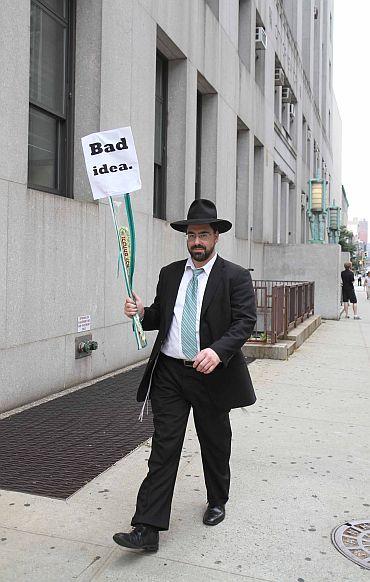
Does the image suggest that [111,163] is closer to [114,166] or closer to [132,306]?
[114,166]

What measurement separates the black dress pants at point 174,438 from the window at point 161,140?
25.6 ft

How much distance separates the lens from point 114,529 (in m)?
3.80

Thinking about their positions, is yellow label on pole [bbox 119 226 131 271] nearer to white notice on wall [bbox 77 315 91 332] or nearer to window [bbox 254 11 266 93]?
white notice on wall [bbox 77 315 91 332]

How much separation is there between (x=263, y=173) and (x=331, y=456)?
14.9 metres

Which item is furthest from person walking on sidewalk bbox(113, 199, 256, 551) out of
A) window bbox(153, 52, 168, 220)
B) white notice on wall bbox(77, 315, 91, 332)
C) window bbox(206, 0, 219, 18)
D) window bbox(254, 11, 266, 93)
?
window bbox(254, 11, 266, 93)

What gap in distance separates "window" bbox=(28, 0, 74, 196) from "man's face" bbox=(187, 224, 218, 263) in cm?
393

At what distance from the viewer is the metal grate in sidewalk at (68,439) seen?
4535 millimetres

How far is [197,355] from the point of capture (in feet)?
11.7

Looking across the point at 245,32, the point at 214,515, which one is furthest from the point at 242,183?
the point at 214,515

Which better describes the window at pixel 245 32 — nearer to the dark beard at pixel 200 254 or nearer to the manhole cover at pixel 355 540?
the dark beard at pixel 200 254

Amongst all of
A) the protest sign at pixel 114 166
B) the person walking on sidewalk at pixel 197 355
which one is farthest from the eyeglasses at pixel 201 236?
the protest sign at pixel 114 166

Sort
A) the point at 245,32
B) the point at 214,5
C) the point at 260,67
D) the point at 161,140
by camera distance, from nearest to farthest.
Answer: the point at 161,140
the point at 214,5
the point at 245,32
the point at 260,67

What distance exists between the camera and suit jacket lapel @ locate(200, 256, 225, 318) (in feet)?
12.3

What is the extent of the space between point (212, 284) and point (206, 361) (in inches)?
22.0
